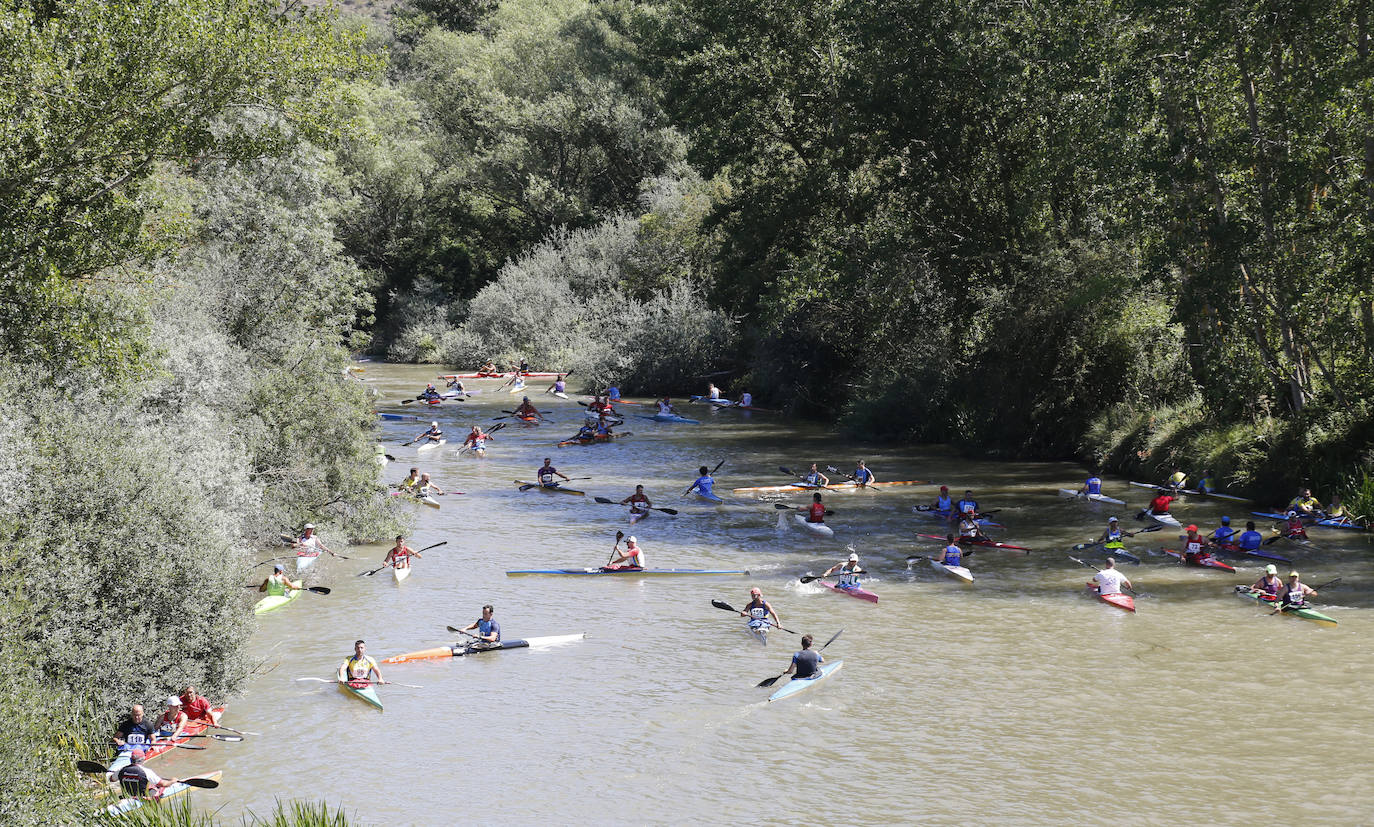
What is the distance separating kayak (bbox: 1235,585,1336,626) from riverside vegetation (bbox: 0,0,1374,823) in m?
5.53

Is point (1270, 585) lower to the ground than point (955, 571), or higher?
higher

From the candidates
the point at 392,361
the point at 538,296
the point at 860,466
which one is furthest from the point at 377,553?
the point at 392,361

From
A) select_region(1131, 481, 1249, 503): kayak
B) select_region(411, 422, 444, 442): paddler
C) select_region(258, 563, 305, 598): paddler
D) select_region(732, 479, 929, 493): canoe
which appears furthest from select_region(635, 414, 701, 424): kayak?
select_region(258, 563, 305, 598): paddler

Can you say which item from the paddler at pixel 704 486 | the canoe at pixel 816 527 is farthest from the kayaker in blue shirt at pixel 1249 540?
the paddler at pixel 704 486

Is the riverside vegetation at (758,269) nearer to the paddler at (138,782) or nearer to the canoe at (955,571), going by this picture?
the paddler at (138,782)

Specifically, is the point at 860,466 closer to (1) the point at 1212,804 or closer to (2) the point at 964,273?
(2) the point at 964,273

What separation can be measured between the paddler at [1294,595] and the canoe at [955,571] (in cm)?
517

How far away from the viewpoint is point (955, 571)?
848 inches

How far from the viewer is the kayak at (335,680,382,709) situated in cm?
1556

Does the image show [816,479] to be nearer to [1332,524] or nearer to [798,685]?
[1332,524]

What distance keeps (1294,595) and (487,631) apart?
13.0 metres

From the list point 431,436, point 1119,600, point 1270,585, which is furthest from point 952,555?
point 431,436

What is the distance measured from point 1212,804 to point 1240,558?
1101 cm

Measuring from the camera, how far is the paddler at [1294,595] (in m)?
18.5
